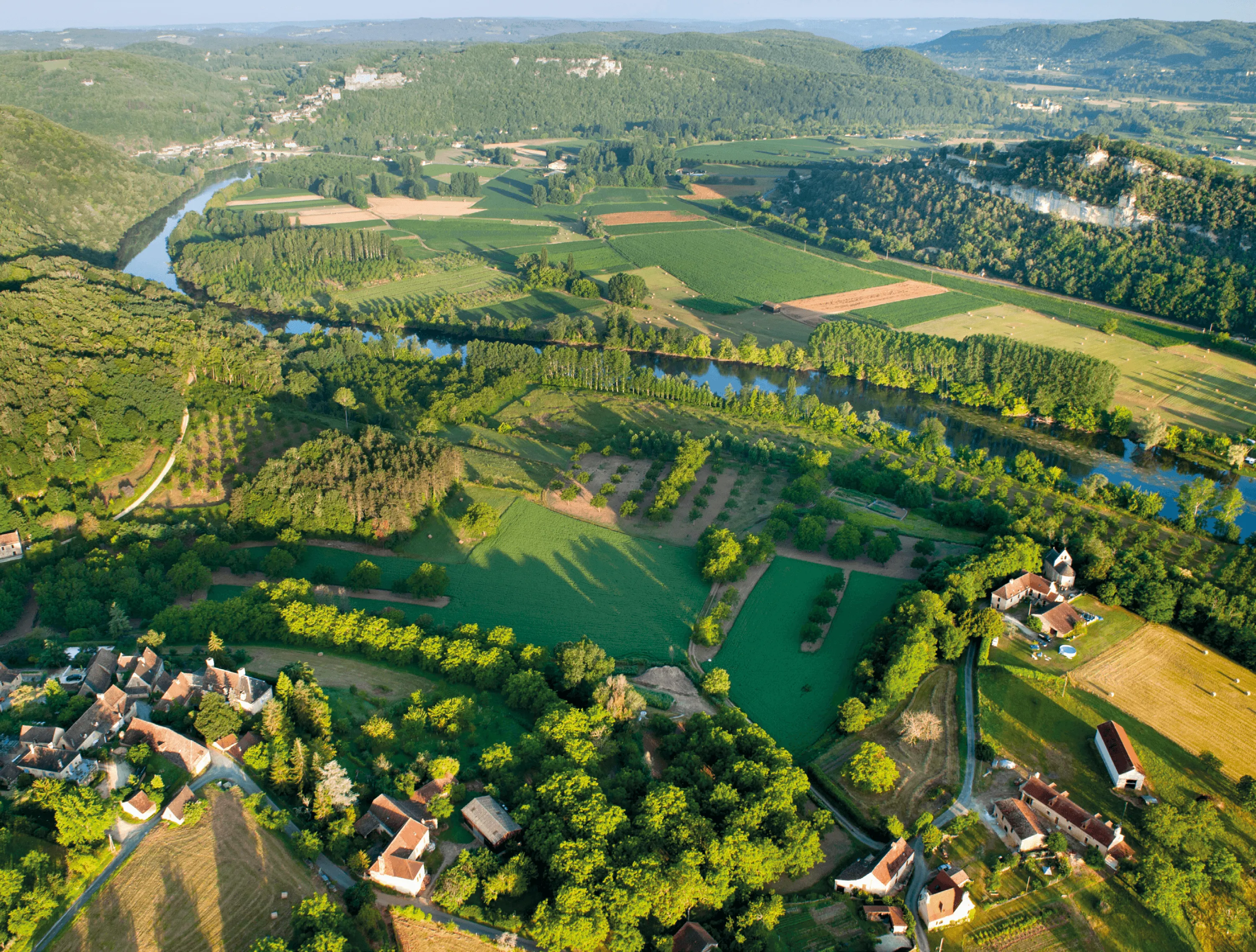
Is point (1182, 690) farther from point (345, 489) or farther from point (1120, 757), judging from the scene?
point (345, 489)

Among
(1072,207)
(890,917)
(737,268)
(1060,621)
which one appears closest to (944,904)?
(890,917)

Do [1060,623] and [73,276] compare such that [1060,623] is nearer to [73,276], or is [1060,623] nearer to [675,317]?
[675,317]

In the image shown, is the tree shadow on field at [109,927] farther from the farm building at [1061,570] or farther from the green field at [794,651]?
the farm building at [1061,570]

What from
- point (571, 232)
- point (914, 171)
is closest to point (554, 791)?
point (571, 232)

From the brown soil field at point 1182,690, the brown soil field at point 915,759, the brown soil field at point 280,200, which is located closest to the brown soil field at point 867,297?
the brown soil field at point 1182,690

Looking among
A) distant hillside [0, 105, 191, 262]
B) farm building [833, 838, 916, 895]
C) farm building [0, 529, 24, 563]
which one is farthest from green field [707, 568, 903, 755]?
distant hillside [0, 105, 191, 262]
